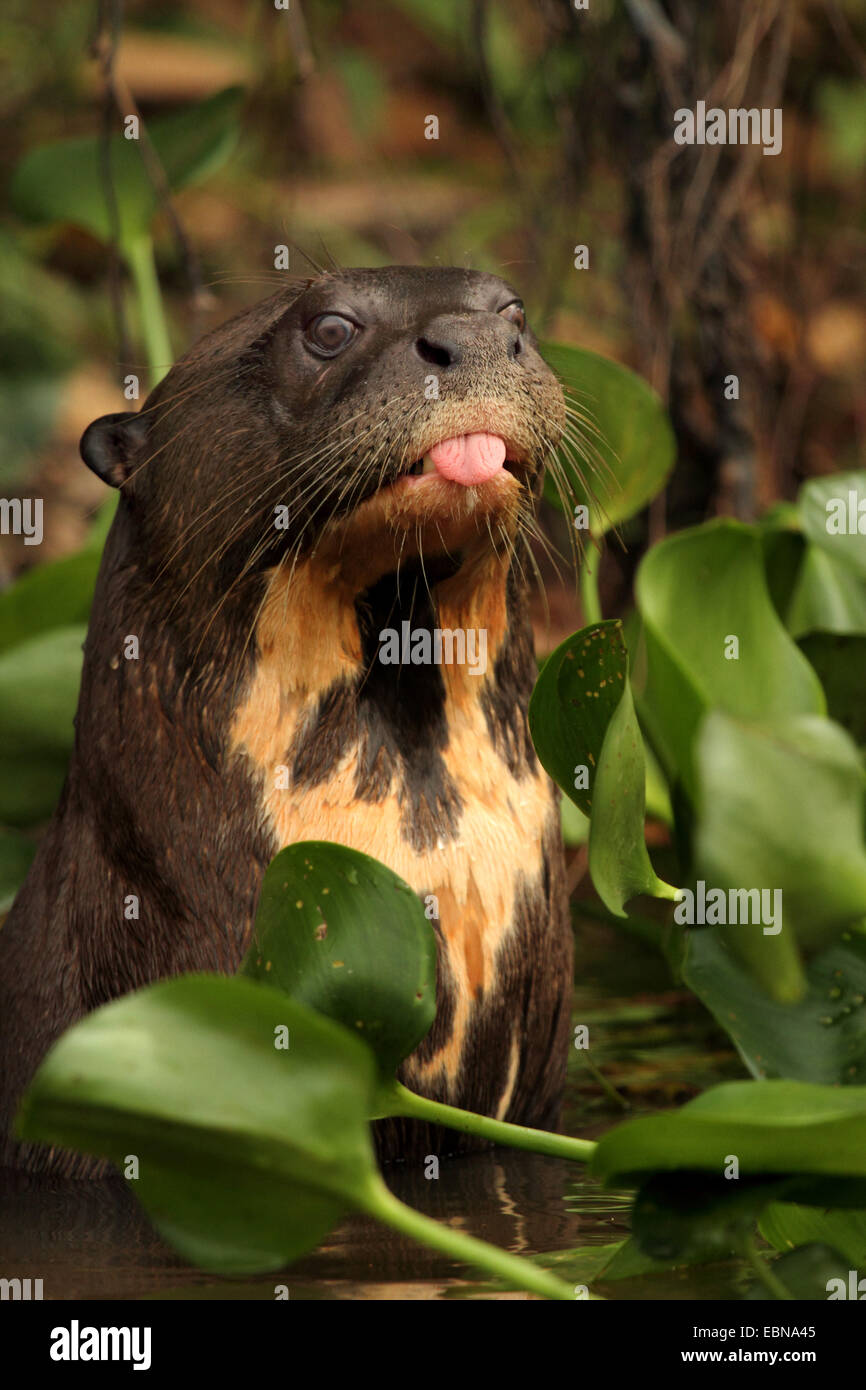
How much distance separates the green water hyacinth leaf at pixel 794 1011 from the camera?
234 cm

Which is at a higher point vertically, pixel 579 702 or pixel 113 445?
pixel 113 445

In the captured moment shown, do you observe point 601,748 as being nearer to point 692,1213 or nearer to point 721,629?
point 692,1213

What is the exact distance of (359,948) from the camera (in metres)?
2.11

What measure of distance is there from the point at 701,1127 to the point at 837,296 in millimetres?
6118

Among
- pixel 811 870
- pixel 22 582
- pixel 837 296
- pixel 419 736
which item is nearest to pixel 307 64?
pixel 22 582

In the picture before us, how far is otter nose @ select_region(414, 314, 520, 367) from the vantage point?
240cm

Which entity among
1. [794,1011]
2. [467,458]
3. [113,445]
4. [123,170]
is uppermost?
[123,170]

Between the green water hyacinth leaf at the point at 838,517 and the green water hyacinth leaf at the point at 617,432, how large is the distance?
278 millimetres

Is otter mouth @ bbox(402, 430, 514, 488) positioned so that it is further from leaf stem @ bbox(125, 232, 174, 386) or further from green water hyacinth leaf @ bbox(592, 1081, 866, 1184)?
leaf stem @ bbox(125, 232, 174, 386)

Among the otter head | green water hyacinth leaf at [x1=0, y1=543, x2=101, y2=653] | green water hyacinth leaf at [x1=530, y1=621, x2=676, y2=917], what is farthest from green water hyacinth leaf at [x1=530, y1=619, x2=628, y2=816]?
green water hyacinth leaf at [x1=0, y1=543, x2=101, y2=653]

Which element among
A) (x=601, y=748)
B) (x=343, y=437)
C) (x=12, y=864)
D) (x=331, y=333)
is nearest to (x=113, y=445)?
(x=331, y=333)

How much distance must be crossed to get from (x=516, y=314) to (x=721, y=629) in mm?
791

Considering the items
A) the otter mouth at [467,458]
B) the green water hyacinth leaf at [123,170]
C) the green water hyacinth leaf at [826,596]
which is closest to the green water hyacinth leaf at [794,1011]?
the otter mouth at [467,458]

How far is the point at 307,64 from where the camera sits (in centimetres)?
372
